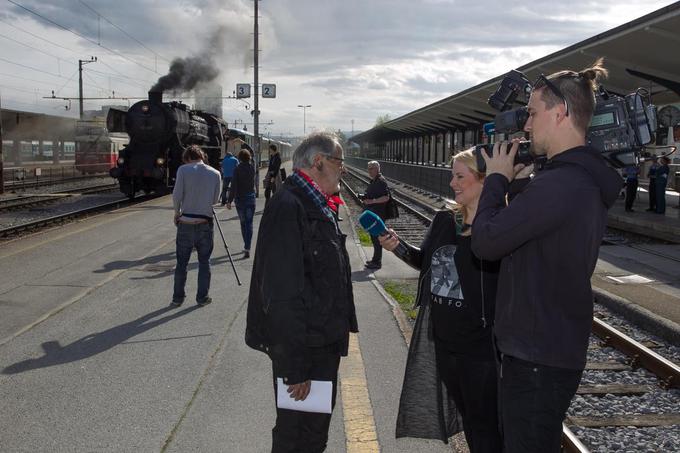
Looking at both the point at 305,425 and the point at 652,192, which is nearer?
the point at 305,425

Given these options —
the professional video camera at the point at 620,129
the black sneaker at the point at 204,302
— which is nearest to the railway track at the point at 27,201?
the black sneaker at the point at 204,302

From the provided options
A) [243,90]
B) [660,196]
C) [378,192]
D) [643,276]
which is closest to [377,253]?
[378,192]

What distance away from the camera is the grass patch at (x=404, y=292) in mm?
7188

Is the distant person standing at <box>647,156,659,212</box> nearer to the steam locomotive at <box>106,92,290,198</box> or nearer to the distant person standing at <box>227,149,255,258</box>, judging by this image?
the distant person standing at <box>227,149,255,258</box>

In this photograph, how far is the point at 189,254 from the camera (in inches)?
274

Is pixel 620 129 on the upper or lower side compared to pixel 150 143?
lower

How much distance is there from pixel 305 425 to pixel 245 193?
25.6 ft

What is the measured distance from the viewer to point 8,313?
6.43 m

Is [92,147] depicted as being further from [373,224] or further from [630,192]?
[373,224]

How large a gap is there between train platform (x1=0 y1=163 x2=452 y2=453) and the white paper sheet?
42.1 inches

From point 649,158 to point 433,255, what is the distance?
3.45 ft

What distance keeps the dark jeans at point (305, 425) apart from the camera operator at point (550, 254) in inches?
33.5

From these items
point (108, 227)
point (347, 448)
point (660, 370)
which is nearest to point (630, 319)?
point (660, 370)

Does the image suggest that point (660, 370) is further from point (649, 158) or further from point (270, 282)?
point (270, 282)
